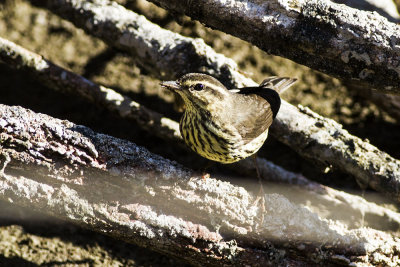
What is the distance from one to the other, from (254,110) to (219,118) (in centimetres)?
47

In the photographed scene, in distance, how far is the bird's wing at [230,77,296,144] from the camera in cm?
411

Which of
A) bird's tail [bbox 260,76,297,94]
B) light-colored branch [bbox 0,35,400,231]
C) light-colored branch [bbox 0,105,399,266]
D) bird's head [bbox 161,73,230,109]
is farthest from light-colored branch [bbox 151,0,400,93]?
light-colored branch [bbox 0,35,400,231]

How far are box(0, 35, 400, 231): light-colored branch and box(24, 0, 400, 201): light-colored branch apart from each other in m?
0.48

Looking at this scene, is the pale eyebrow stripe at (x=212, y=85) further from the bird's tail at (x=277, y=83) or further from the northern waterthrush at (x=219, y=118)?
the bird's tail at (x=277, y=83)

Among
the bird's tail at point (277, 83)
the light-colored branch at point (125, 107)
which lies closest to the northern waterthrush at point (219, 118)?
the bird's tail at point (277, 83)

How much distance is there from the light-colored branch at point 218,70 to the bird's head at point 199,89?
114 cm

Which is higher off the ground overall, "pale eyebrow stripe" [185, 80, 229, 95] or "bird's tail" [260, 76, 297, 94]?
"pale eyebrow stripe" [185, 80, 229, 95]

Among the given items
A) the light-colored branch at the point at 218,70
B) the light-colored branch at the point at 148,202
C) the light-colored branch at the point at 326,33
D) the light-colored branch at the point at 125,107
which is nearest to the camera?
the light-colored branch at the point at 148,202

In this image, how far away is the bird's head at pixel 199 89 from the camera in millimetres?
3742

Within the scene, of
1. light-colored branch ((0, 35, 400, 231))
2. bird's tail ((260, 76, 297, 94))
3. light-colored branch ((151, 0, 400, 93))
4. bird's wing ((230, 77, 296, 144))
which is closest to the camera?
light-colored branch ((151, 0, 400, 93))

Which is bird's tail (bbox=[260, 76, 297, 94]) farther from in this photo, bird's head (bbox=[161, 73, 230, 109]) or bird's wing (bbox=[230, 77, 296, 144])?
bird's head (bbox=[161, 73, 230, 109])

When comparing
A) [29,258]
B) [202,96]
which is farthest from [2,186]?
[202,96]

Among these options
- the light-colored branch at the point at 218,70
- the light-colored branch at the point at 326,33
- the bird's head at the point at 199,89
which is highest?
the light-colored branch at the point at 326,33

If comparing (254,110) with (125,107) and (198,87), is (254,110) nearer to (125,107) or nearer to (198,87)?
(198,87)
